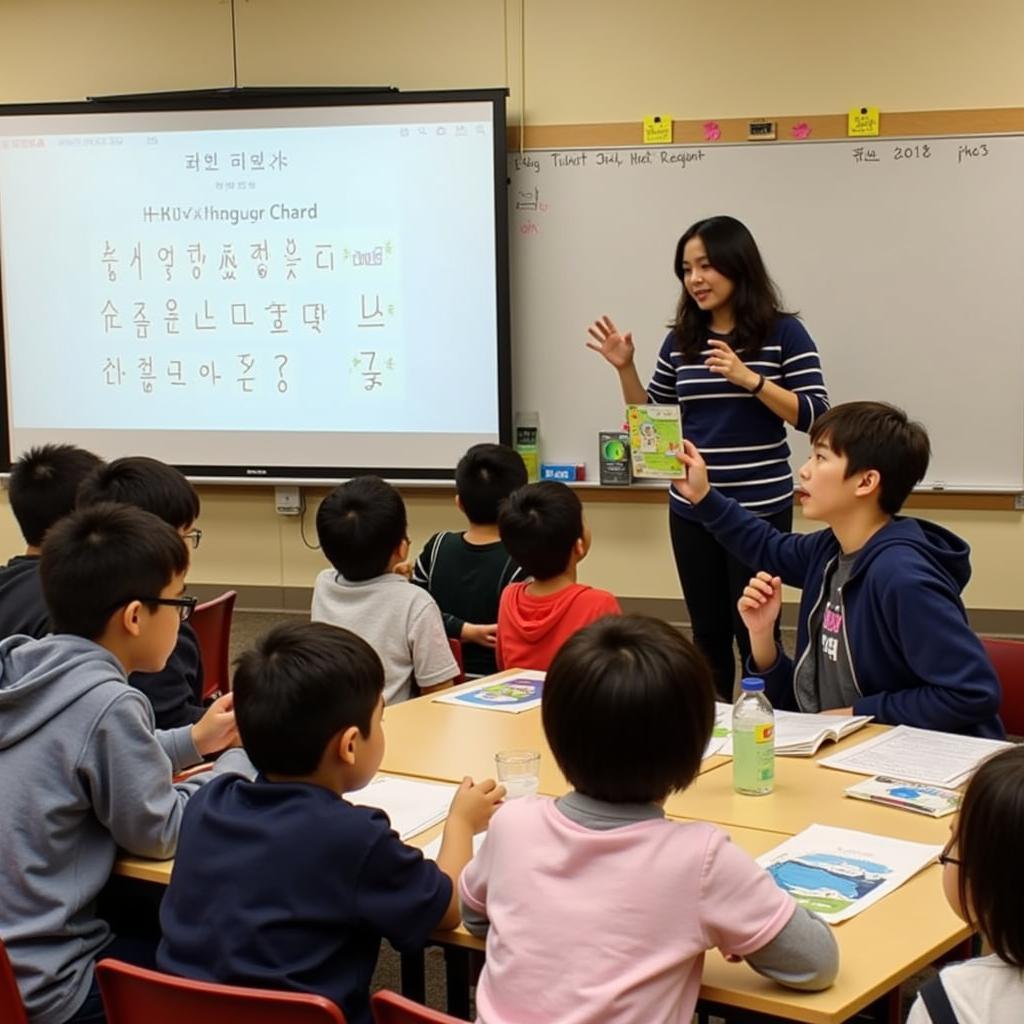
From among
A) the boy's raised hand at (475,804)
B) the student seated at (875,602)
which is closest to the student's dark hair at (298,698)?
the boy's raised hand at (475,804)

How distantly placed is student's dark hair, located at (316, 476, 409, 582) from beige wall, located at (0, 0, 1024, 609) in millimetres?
2888

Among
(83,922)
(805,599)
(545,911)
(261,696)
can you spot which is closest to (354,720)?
(261,696)

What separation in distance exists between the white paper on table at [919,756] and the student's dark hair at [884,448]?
1.69 ft

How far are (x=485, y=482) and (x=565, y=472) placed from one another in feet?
8.01

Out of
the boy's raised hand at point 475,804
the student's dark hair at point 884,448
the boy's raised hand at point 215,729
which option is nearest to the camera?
the boy's raised hand at point 475,804

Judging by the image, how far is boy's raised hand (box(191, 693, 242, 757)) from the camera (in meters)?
2.17

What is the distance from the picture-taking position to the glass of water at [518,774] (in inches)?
82.0

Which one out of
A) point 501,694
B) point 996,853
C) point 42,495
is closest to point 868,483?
point 501,694

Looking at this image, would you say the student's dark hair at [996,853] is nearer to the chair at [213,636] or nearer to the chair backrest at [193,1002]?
the chair backrest at [193,1002]

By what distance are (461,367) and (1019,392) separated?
2.38 meters

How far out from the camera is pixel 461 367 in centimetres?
586

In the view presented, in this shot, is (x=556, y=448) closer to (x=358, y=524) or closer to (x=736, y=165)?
(x=736, y=165)

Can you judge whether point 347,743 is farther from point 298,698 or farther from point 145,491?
point 145,491

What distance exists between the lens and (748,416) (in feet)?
12.9
